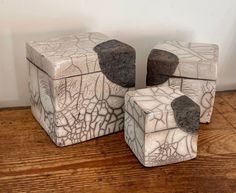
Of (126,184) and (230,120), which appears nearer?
(126,184)

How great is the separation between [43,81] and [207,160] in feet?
0.96

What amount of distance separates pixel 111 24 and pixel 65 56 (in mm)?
201

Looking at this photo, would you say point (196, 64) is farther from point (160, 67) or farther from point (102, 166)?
point (102, 166)

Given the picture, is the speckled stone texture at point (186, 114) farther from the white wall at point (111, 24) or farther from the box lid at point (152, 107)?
the white wall at point (111, 24)

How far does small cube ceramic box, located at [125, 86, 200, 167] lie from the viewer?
1.72ft

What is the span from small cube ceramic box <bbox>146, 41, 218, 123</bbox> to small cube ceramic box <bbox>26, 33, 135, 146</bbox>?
53 millimetres

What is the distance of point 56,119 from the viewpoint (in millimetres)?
572

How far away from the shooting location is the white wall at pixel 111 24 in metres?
0.68

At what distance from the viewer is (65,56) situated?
55 centimetres

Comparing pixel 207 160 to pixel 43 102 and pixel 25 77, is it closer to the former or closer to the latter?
pixel 43 102

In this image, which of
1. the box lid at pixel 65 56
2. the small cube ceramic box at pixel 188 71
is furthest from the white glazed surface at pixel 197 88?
the box lid at pixel 65 56

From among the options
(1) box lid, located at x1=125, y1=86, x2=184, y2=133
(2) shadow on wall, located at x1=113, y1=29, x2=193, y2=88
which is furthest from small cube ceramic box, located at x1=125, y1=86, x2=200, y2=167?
(2) shadow on wall, located at x1=113, y1=29, x2=193, y2=88

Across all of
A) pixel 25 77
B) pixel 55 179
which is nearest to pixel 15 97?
pixel 25 77

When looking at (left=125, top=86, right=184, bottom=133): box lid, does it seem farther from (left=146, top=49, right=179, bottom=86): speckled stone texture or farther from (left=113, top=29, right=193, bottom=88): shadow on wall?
(left=113, top=29, right=193, bottom=88): shadow on wall
